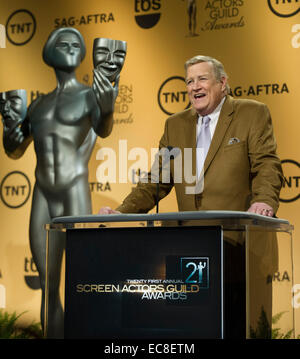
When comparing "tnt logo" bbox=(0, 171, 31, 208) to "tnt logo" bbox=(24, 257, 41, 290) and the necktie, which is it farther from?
the necktie

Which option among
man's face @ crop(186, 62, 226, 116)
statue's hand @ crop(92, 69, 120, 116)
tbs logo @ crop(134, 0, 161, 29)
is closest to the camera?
man's face @ crop(186, 62, 226, 116)

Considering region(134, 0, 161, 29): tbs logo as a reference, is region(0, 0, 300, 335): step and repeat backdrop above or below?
below

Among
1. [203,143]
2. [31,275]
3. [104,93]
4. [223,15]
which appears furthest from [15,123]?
[203,143]

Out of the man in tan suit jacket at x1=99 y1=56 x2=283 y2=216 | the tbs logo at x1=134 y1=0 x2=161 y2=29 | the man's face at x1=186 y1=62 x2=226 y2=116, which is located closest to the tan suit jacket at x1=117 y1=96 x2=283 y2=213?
the man in tan suit jacket at x1=99 y1=56 x2=283 y2=216

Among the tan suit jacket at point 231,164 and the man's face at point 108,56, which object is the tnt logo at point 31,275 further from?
the tan suit jacket at point 231,164

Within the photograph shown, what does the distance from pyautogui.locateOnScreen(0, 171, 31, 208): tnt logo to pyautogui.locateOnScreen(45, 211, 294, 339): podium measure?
2938 millimetres

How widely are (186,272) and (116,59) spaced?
2408 millimetres

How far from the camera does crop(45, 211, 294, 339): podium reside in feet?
6.25

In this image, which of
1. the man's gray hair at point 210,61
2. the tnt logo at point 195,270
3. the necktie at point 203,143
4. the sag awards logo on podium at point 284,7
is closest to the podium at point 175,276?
the tnt logo at point 195,270

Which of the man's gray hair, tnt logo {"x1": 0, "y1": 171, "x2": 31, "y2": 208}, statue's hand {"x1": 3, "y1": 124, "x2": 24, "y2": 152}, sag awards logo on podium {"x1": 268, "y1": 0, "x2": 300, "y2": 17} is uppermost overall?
sag awards logo on podium {"x1": 268, "y1": 0, "x2": 300, "y2": 17}

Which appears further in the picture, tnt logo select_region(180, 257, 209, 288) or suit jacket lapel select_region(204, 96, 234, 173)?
suit jacket lapel select_region(204, 96, 234, 173)

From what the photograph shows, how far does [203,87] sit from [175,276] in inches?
46.9

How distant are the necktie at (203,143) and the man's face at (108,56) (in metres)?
1.42

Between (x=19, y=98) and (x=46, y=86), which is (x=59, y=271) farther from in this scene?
(x=46, y=86)
